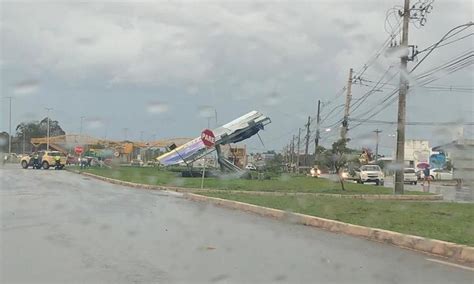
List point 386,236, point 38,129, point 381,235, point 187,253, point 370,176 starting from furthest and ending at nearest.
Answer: point 370,176, point 38,129, point 381,235, point 386,236, point 187,253

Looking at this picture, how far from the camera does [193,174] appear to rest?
39344mm

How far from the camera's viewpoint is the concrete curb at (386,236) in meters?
9.38

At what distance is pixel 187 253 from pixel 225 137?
29602mm

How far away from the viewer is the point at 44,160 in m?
50.5

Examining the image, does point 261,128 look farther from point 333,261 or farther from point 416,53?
point 333,261

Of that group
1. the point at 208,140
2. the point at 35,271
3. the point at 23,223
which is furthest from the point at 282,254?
the point at 208,140

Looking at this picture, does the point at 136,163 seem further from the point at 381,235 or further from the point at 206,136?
the point at 381,235

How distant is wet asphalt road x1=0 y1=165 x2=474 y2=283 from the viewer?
7277 mm

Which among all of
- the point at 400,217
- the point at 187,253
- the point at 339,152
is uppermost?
the point at 339,152

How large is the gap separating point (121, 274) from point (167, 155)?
33352 mm

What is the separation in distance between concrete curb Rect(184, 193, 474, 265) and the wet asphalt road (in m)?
0.35

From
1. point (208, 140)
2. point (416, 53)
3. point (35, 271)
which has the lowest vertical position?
point (35, 271)

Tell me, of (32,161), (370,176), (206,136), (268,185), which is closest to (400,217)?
(206,136)

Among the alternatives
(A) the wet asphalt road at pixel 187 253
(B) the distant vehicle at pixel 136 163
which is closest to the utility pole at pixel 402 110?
(A) the wet asphalt road at pixel 187 253
